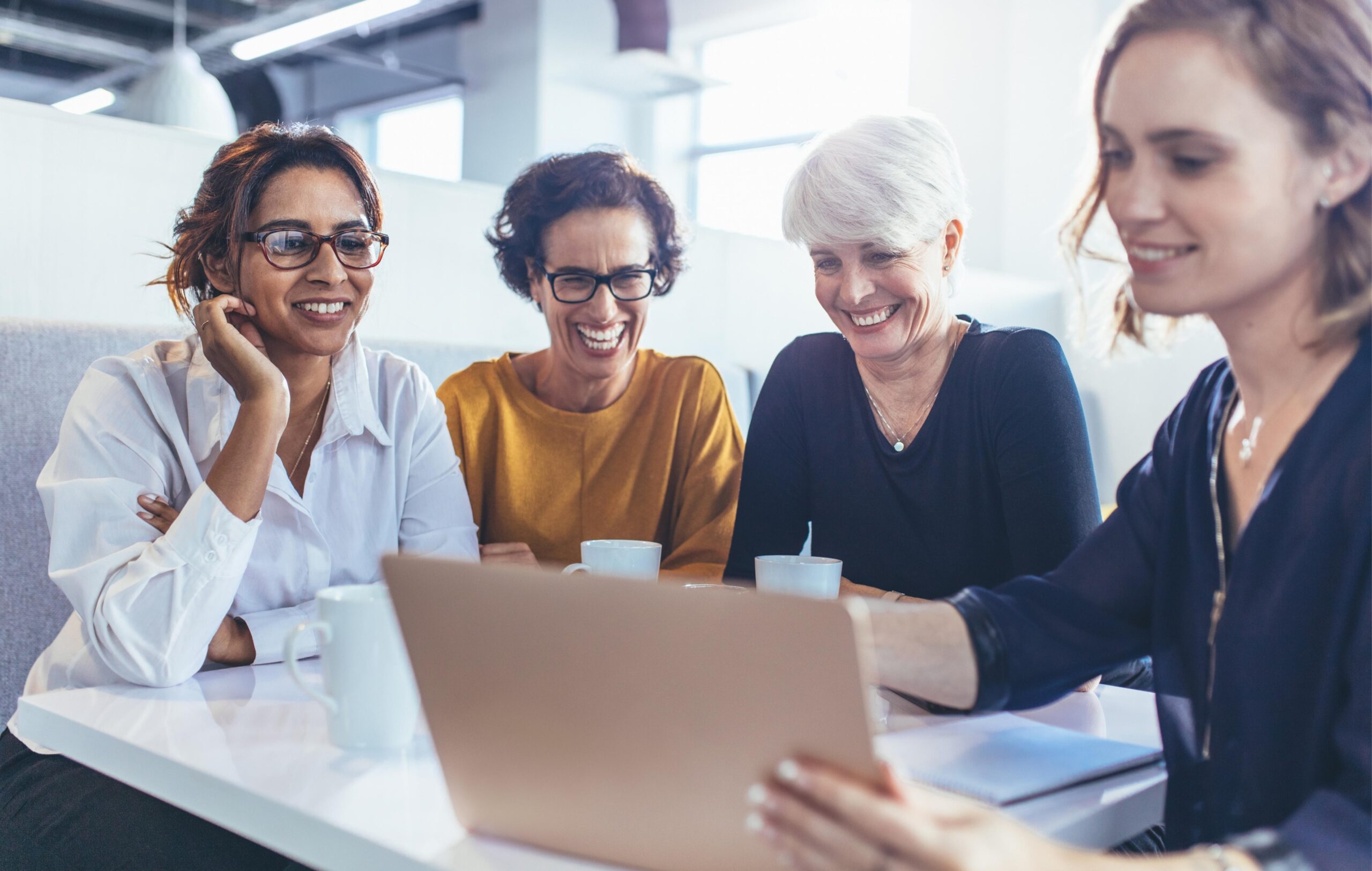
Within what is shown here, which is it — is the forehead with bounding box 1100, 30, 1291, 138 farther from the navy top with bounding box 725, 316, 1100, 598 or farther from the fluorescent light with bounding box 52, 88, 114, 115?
the fluorescent light with bounding box 52, 88, 114, 115

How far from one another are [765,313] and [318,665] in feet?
6.11

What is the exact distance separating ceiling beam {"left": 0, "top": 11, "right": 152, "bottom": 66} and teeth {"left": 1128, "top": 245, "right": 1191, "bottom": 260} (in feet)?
25.1

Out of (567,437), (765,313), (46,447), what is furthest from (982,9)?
(46,447)

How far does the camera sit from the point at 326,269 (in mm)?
1362

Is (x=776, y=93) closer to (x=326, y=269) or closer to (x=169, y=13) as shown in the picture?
(x=169, y=13)

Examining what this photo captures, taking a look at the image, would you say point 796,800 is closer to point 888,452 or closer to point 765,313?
point 888,452

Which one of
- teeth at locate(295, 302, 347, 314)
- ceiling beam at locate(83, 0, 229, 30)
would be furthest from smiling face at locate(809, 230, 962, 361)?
ceiling beam at locate(83, 0, 229, 30)

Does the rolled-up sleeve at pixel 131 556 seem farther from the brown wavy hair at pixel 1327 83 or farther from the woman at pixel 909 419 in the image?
the brown wavy hair at pixel 1327 83

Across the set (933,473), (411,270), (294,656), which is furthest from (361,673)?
(411,270)

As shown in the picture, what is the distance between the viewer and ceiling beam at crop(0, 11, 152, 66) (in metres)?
6.79

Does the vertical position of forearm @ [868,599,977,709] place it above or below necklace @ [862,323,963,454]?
below

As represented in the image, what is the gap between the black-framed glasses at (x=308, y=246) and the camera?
1.34 meters

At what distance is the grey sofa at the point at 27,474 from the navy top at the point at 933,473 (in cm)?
94

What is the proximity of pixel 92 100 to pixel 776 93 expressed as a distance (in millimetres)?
5615
